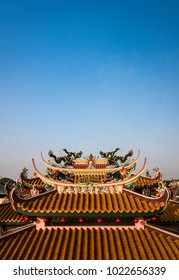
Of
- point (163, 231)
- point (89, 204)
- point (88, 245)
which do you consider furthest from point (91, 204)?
point (163, 231)

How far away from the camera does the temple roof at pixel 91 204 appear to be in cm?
724

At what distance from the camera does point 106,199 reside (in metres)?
8.05

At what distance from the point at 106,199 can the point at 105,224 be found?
34.1 inches

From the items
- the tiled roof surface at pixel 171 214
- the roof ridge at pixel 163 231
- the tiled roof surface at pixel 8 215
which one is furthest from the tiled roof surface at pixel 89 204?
the tiled roof surface at pixel 8 215

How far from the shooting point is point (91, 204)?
25.2 feet

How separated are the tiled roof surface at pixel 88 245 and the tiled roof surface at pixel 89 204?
88 centimetres

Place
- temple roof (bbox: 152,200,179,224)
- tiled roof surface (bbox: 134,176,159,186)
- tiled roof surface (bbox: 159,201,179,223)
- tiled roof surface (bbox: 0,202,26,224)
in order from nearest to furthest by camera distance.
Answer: temple roof (bbox: 152,200,179,224) → tiled roof surface (bbox: 159,201,179,223) → tiled roof surface (bbox: 0,202,26,224) → tiled roof surface (bbox: 134,176,159,186)

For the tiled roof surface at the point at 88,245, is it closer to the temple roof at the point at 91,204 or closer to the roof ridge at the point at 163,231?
the roof ridge at the point at 163,231

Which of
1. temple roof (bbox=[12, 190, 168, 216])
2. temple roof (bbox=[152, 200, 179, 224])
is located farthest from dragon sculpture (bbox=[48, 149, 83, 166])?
temple roof (bbox=[152, 200, 179, 224])

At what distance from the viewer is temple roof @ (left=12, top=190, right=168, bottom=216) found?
724cm

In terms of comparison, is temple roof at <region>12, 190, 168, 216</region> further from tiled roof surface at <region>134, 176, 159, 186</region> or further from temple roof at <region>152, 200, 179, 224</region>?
tiled roof surface at <region>134, 176, 159, 186</region>
